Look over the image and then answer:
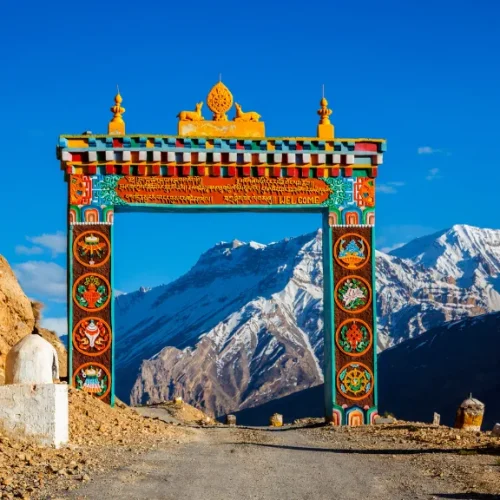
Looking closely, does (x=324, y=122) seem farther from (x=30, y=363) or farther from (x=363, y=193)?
(x=30, y=363)

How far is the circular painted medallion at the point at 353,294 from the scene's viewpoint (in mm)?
21688

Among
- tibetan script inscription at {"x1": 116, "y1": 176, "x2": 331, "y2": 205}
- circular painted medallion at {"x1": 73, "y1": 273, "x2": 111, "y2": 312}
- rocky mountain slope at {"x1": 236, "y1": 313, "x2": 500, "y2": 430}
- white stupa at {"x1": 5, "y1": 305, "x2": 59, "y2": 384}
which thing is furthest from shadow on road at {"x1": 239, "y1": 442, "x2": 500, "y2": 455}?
rocky mountain slope at {"x1": 236, "y1": 313, "x2": 500, "y2": 430}

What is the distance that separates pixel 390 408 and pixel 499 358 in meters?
14.2

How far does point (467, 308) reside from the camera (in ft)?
618

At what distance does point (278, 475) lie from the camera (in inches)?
442

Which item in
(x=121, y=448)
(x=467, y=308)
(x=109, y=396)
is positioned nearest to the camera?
(x=121, y=448)

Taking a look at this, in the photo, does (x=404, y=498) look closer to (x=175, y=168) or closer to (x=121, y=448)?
(x=121, y=448)

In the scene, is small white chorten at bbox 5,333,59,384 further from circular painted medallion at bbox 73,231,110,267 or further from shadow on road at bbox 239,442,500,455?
circular painted medallion at bbox 73,231,110,267

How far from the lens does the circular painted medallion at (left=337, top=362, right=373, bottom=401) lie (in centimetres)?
2144

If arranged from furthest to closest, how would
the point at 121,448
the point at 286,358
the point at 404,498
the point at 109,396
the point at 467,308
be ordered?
the point at 467,308, the point at 286,358, the point at 109,396, the point at 121,448, the point at 404,498

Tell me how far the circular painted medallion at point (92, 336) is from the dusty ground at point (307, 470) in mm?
4435

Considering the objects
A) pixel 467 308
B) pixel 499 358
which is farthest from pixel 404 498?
pixel 467 308

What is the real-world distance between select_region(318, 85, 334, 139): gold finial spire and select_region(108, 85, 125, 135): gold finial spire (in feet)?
15.4

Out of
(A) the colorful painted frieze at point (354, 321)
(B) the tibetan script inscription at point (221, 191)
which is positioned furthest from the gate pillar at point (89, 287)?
(A) the colorful painted frieze at point (354, 321)
